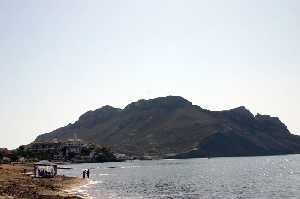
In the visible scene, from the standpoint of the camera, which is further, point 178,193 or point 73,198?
point 178,193

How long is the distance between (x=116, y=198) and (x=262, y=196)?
94.8ft

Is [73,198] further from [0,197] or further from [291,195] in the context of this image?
[291,195]

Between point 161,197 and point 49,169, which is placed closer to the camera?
point 161,197

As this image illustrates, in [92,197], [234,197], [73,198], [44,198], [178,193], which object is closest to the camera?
[44,198]

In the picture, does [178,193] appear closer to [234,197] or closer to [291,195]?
[234,197]

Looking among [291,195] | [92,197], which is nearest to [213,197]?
[291,195]

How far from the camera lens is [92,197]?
3189 inches

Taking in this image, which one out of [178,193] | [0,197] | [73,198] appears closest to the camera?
[0,197]

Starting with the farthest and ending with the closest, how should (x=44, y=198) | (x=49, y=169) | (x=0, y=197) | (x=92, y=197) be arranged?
(x=49, y=169), (x=92, y=197), (x=44, y=198), (x=0, y=197)

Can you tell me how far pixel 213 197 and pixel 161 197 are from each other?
9.92 meters

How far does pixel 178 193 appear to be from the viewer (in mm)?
96625

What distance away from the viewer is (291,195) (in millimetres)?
90250

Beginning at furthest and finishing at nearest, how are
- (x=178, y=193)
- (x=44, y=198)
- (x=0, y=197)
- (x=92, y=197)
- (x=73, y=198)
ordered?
(x=178, y=193), (x=92, y=197), (x=73, y=198), (x=44, y=198), (x=0, y=197)

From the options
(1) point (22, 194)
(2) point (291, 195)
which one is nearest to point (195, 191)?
(2) point (291, 195)
